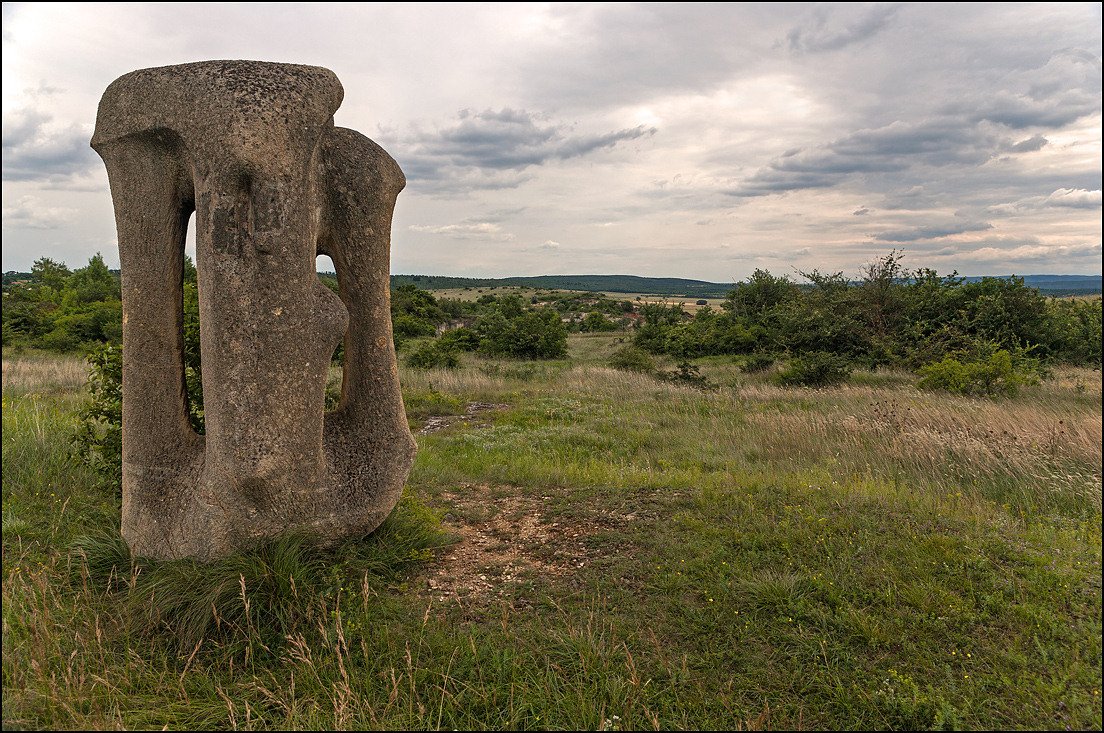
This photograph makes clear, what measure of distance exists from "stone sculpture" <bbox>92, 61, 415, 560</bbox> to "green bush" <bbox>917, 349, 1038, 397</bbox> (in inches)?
440

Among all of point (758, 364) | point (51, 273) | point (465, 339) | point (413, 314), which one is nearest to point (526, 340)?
point (465, 339)

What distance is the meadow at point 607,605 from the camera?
3.10 metres

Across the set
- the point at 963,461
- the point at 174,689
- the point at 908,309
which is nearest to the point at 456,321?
the point at 908,309

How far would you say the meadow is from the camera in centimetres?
310

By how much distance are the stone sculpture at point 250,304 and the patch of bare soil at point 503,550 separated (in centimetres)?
82

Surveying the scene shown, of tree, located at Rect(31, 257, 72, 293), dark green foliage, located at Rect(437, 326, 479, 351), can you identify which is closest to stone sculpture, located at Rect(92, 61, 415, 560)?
dark green foliage, located at Rect(437, 326, 479, 351)

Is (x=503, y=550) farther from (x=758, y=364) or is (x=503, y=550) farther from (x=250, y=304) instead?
(x=758, y=364)

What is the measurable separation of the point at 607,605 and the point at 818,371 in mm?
12924

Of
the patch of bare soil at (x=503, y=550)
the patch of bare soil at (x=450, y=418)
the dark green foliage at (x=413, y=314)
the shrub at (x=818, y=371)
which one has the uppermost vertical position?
the dark green foliage at (x=413, y=314)

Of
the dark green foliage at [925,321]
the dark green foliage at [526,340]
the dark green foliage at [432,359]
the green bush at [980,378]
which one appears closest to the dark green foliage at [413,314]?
the dark green foliage at [526,340]

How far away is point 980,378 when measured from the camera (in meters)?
11.5

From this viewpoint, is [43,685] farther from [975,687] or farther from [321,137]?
[975,687]

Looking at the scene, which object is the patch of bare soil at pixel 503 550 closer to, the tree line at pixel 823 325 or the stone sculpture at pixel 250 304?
the stone sculpture at pixel 250 304

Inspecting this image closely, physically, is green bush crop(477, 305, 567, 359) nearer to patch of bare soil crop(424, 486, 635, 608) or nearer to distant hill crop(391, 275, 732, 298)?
patch of bare soil crop(424, 486, 635, 608)
